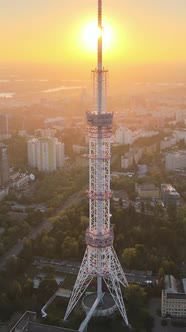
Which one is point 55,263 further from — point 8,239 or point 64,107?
point 64,107

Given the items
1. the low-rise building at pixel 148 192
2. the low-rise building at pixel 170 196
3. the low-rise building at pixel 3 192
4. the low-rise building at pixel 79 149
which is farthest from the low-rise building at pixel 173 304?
the low-rise building at pixel 79 149

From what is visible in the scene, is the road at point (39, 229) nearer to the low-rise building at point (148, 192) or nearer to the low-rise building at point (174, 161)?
the low-rise building at point (148, 192)

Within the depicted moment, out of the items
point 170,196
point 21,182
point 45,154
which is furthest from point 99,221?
point 45,154

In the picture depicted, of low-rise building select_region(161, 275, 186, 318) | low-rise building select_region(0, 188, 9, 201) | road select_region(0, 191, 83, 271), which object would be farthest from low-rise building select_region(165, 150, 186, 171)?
low-rise building select_region(161, 275, 186, 318)

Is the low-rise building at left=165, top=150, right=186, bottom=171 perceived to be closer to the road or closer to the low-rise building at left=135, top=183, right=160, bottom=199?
the low-rise building at left=135, top=183, right=160, bottom=199

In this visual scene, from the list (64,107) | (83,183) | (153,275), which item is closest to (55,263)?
(153,275)

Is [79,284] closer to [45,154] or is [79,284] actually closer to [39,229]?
[39,229]
